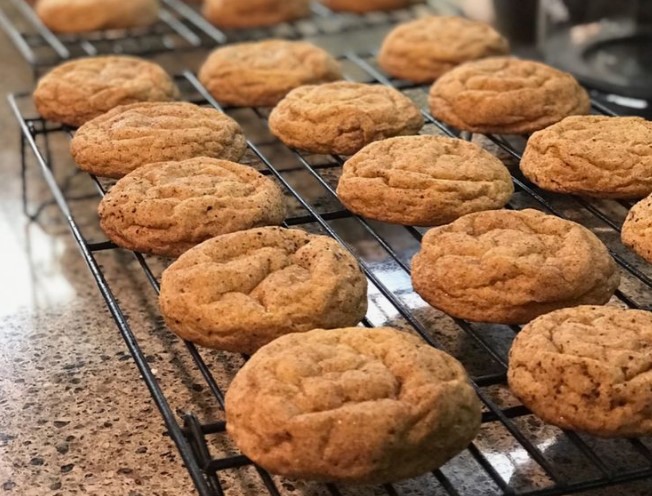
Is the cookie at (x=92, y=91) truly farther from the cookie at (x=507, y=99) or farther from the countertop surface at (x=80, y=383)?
the cookie at (x=507, y=99)

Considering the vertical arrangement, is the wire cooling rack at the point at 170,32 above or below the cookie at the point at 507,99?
below

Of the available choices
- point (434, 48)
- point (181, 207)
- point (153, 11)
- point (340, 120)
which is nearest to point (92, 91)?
point (340, 120)

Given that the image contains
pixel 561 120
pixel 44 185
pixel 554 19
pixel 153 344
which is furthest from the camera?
pixel 554 19

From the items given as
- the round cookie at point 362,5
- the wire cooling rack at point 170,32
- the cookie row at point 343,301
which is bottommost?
the wire cooling rack at point 170,32

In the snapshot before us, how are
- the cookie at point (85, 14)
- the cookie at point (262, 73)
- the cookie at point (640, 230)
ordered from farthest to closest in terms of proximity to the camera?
the cookie at point (85, 14) → the cookie at point (262, 73) → the cookie at point (640, 230)

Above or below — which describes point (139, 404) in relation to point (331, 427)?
below

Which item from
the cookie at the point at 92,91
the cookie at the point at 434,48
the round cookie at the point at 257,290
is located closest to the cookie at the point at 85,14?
the cookie at the point at 92,91

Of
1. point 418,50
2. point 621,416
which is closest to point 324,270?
point 621,416

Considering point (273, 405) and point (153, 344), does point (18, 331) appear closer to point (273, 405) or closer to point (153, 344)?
point (153, 344)
